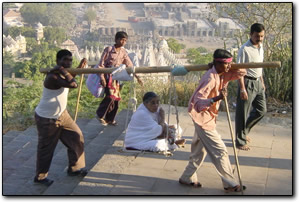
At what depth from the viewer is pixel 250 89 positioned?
467 cm

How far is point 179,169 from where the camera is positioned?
4.29 meters

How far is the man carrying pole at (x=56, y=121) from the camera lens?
3.96m

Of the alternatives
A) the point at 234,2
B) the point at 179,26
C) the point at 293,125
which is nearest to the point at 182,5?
the point at 179,26

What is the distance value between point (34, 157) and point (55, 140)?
3.50 feet

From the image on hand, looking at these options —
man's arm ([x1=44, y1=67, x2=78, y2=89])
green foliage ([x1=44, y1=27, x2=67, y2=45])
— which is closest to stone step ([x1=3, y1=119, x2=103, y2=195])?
man's arm ([x1=44, y1=67, x2=78, y2=89])

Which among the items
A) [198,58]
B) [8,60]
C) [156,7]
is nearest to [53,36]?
[8,60]

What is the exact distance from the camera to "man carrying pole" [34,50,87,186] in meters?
3.96

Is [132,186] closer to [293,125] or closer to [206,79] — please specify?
[206,79]

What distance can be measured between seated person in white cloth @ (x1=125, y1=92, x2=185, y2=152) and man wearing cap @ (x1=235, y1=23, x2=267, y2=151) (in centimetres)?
79

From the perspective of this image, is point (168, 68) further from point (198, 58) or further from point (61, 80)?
point (198, 58)

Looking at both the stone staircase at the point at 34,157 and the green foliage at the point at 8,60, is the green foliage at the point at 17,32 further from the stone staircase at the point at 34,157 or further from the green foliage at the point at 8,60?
the stone staircase at the point at 34,157

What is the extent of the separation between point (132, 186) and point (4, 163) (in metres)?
1.91

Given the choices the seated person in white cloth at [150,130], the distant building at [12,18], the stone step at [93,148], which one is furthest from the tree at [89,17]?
the seated person in white cloth at [150,130]

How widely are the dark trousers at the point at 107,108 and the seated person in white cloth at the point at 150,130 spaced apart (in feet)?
4.12
